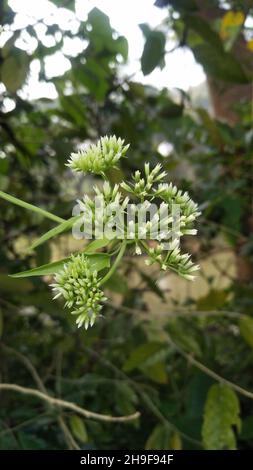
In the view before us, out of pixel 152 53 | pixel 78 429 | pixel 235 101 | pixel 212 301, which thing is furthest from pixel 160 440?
pixel 235 101

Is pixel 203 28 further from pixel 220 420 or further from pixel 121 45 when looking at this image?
pixel 220 420

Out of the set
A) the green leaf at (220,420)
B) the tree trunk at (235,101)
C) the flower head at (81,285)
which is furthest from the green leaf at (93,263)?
the tree trunk at (235,101)

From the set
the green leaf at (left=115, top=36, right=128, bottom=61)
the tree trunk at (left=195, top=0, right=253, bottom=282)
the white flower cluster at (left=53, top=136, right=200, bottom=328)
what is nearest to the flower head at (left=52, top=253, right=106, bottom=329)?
the white flower cluster at (left=53, top=136, right=200, bottom=328)

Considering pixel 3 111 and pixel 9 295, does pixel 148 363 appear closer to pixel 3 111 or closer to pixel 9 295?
pixel 9 295

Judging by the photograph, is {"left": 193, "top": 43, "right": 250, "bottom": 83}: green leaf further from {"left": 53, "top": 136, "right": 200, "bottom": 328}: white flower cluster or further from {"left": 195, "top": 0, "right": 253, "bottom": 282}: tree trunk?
{"left": 195, "top": 0, "right": 253, "bottom": 282}: tree trunk

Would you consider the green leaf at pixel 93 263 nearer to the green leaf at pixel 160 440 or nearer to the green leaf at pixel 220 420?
the green leaf at pixel 220 420
